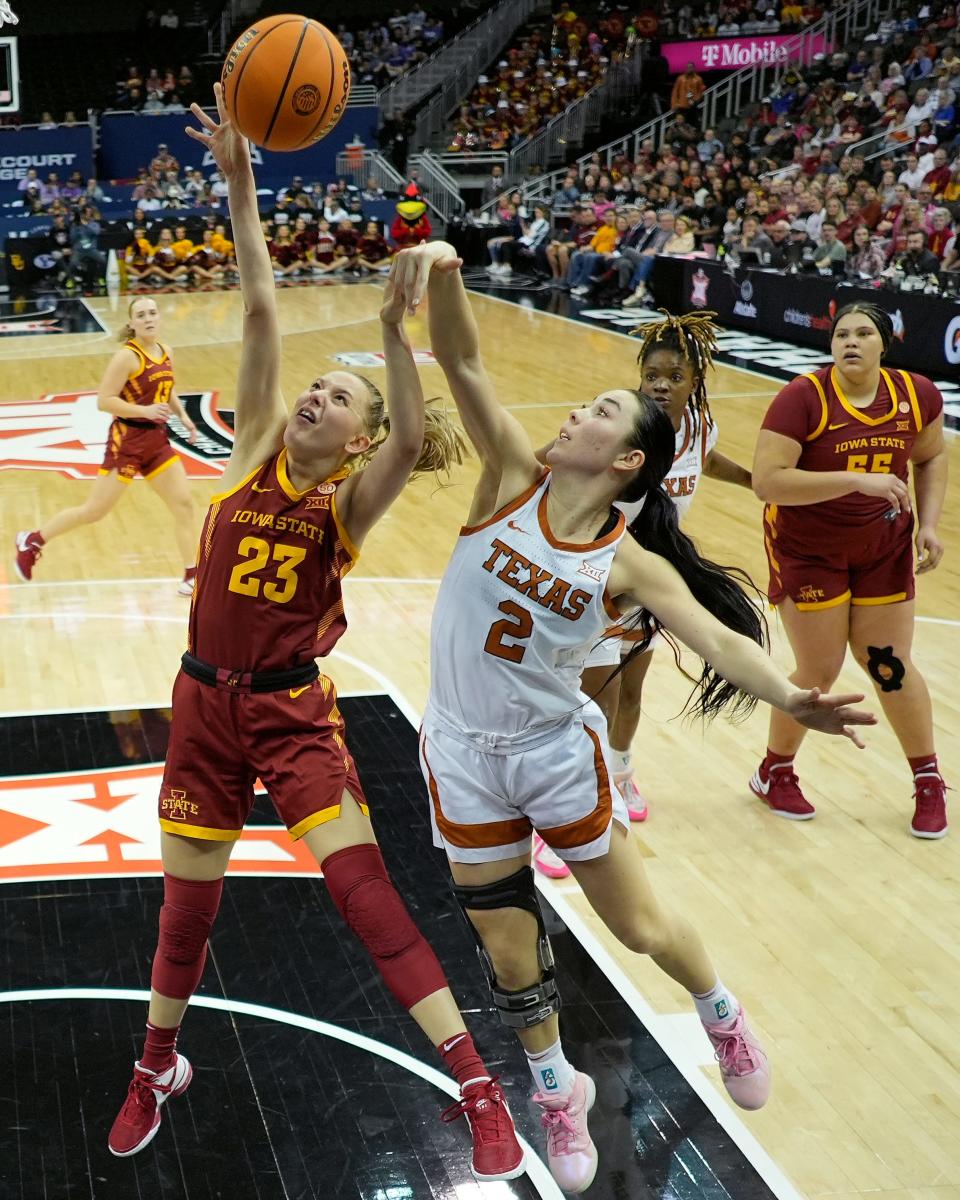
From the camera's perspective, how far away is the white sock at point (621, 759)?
17.4 ft

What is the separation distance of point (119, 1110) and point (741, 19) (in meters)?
29.5

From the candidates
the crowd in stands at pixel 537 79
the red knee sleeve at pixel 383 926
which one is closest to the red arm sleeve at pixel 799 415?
the red knee sleeve at pixel 383 926

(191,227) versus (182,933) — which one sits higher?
(182,933)

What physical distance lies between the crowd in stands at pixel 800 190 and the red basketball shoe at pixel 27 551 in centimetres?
955

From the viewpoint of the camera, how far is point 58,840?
17.3ft

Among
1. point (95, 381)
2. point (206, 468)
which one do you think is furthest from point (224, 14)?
point (206, 468)

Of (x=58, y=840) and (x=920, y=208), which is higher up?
(x=920, y=208)

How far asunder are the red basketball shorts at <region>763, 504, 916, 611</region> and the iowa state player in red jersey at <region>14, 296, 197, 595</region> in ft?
12.2

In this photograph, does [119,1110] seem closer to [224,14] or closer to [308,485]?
[308,485]

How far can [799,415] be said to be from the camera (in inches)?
199

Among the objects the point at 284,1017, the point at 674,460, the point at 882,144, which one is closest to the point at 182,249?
the point at 882,144

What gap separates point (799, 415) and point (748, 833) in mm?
1574

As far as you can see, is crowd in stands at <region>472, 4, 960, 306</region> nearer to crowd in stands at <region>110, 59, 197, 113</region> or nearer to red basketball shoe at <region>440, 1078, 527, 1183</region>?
crowd in stands at <region>110, 59, 197, 113</region>

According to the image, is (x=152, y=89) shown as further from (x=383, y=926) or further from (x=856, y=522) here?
(x=383, y=926)
